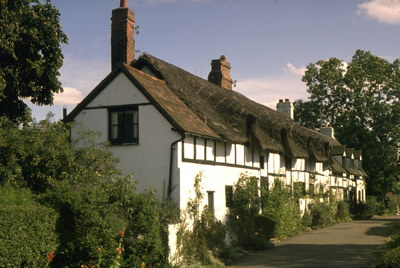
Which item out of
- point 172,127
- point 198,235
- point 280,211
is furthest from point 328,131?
point 172,127

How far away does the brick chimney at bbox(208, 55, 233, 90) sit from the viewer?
2964cm

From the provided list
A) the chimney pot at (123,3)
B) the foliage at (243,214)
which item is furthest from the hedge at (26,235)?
the chimney pot at (123,3)

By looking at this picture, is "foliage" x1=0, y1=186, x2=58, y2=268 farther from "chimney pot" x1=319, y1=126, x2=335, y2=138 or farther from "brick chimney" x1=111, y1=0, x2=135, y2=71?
"chimney pot" x1=319, y1=126, x2=335, y2=138

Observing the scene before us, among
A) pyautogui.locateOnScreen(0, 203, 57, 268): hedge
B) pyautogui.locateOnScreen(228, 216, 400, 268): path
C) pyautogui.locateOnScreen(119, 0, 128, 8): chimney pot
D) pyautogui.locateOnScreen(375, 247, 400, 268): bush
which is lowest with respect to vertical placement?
pyautogui.locateOnScreen(228, 216, 400, 268): path

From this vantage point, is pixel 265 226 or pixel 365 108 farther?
pixel 365 108

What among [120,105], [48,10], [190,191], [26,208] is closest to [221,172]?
[190,191]

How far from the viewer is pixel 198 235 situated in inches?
707

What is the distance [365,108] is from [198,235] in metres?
35.4

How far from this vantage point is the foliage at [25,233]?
35.3 feet

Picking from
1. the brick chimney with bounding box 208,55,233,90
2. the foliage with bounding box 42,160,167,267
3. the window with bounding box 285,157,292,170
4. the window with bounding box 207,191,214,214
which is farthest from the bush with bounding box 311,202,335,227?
the foliage with bounding box 42,160,167,267

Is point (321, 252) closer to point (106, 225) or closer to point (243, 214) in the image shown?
point (243, 214)

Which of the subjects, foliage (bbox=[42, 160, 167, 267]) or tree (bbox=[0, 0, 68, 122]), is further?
tree (bbox=[0, 0, 68, 122])

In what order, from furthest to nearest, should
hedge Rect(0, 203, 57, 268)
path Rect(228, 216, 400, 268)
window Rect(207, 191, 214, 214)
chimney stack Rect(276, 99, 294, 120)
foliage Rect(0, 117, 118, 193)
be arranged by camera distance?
chimney stack Rect(276, 99, 294, 120), window Rect(207, 191, 214, 214), path Rect(228, 216, 400, 268), foliage Rect(0, 117, 118, 193), hedge Rect(0, 203, 57, 268)

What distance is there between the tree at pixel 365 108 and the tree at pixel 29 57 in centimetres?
3714
